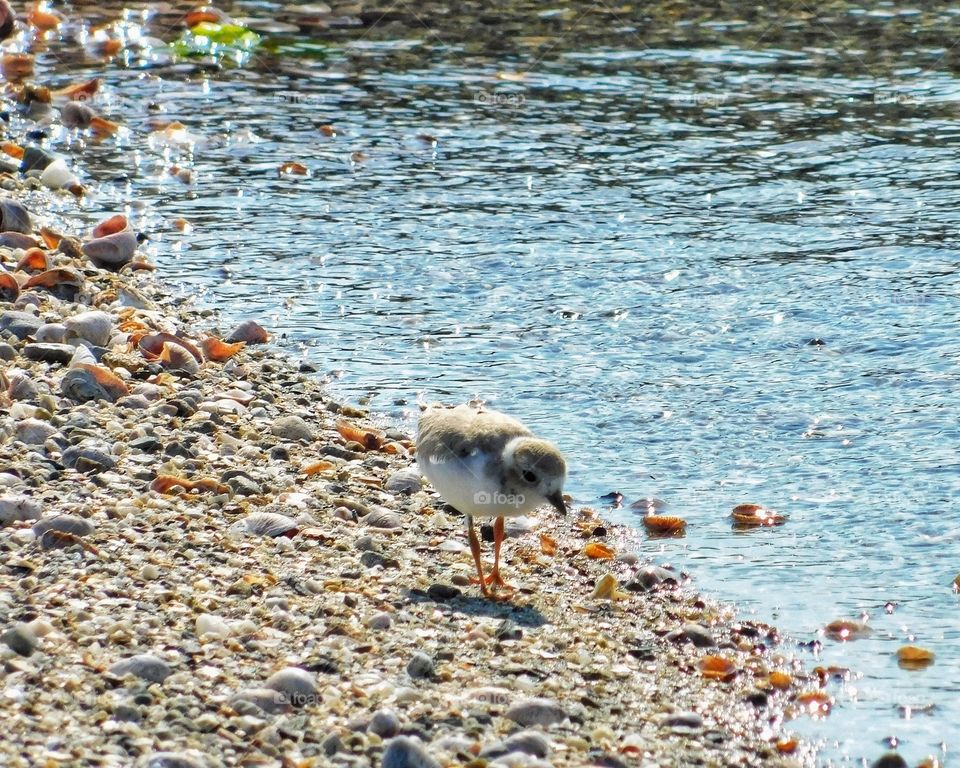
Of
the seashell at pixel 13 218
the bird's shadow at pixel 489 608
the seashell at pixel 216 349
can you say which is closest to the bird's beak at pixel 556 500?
the bird's shadow at pixel 489 608

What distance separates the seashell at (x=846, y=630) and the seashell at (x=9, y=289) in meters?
6.61

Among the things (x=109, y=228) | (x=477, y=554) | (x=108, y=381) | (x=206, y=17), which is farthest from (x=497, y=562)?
(x=206, y=17)

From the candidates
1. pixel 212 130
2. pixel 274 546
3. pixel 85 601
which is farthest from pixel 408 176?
pixel 85 601

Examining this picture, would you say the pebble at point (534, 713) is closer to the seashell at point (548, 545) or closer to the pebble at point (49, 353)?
the seashell at point (548, 545)

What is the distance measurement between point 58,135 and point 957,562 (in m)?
12.3

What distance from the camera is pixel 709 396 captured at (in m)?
11.1

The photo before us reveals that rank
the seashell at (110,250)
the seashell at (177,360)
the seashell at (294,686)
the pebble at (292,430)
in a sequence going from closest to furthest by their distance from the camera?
the seashell at (294,686) → the pebble at (292,430) → the seashell at (177,360) → the seashell at (110,250)

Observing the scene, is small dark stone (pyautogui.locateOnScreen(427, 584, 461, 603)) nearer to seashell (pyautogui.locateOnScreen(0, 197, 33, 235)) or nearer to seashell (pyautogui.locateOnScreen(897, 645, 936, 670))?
seashell (pyautogui.locateOnScreen(897, 645, 936, 670))

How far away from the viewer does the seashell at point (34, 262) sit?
463 inches

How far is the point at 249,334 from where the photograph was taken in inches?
469

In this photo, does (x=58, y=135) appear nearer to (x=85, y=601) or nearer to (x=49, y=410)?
(x=49, y=410)

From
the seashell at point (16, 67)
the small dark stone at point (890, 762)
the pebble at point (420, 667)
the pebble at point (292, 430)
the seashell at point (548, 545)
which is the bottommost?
the seashell at point (548, 545)

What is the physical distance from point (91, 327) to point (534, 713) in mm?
5474

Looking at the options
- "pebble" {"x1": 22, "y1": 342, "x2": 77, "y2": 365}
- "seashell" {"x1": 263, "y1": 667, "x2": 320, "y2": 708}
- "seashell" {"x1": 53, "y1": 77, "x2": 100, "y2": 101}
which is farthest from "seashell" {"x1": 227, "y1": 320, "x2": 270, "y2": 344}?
"seashell" {"x1": 53, "y1": 77, "x2": 100, "y2": 101}
